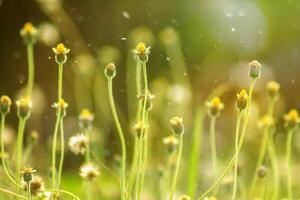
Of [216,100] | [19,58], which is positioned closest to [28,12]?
[19,58]

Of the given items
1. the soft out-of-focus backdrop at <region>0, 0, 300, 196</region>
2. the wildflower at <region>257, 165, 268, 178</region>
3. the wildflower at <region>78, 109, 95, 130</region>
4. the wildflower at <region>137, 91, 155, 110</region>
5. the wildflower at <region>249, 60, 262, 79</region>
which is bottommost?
the wildflower at <region>257, 165, 268, 178</region>

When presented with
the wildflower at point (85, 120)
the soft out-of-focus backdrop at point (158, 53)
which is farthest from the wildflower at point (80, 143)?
the soft out-of-focus backdrop at point (158, 53)

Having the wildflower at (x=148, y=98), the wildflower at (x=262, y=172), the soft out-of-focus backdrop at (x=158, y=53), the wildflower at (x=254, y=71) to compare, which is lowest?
the wildflower at (x=262, y=172)

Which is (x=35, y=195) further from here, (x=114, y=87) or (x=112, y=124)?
(x=114, y=87)

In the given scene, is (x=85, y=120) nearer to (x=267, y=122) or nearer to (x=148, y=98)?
(x=148, y=98)

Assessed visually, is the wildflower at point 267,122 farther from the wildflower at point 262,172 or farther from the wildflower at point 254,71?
the wildflower at point 254,71

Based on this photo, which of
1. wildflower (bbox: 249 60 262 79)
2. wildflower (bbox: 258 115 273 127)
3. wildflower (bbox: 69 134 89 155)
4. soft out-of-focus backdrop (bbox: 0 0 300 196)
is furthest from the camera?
soft out-of-focus backdrop (bbox: 0 0 300 196)

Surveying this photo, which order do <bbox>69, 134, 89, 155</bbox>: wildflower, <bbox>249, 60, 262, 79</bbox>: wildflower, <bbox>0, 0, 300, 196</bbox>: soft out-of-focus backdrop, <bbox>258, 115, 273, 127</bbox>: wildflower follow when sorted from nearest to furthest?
1. <bbox>249, 60, 262, 79</bbox>: wildflower
2. <bbox>69, 134, 89, 155</bbox>: wildflower
3. <bbox>258, 115, 273, 127</bbox>: wildflower
4. <bbox>0, 0, 300, 196</bbox>: soft out-of-focus backdrop

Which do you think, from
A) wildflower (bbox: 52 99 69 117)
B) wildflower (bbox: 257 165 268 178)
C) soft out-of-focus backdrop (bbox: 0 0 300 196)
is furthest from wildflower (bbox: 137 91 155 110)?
soft out-of-focus backdrop (bbox: 0 0 300 196)

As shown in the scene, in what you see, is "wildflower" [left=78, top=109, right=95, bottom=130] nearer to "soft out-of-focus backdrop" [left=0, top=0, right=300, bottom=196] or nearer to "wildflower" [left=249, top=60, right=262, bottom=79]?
"wildflower" [left=249, top=60, right=262, bottom=79]

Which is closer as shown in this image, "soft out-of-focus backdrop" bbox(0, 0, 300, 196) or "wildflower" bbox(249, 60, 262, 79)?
"wildflower" bbox(249, 60, 262, 79)
